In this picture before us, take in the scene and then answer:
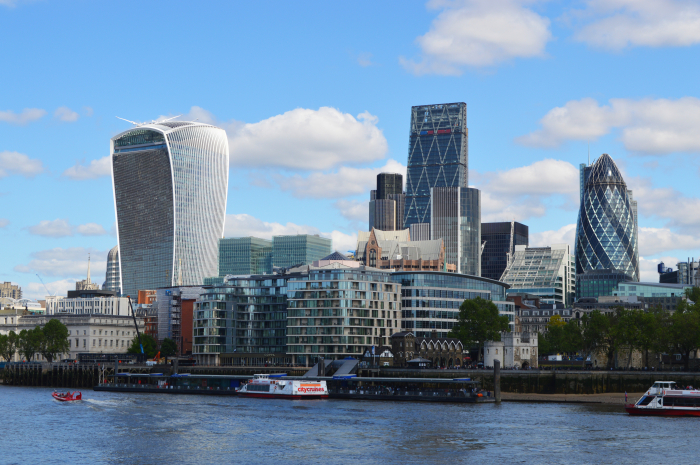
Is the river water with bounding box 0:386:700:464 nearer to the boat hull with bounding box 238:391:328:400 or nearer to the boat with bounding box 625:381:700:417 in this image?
the boat with bounding box 625:381:700:417

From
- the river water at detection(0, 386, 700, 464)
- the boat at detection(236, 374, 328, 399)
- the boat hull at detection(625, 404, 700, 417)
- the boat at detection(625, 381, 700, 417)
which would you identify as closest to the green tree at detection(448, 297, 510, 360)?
the boat at detection(236, 374, 328, 399)

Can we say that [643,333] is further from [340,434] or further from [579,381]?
[340,434]

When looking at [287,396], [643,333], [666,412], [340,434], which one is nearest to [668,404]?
[666,412]

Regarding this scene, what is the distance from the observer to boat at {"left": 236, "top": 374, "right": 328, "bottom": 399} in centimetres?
15088

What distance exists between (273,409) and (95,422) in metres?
25.6

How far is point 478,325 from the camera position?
7628 inches

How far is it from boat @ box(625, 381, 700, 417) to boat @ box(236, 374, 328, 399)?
49.9 metres

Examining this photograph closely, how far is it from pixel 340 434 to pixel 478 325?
96.3 meters

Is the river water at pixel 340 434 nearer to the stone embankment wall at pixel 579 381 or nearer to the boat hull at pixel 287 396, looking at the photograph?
the boat hull at pixel 287 396

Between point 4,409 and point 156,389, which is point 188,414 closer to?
point 4,409

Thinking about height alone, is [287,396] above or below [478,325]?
below

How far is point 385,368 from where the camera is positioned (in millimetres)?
171375

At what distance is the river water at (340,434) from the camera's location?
286ft

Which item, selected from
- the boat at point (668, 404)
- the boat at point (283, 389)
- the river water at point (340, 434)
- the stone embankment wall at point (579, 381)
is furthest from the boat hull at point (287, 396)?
the boat at point (668, 404)
